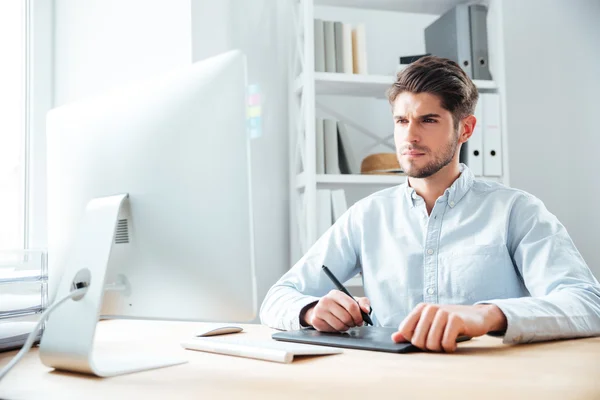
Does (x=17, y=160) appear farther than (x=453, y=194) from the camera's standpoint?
Yes

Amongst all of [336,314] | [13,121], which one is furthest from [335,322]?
[13,121]

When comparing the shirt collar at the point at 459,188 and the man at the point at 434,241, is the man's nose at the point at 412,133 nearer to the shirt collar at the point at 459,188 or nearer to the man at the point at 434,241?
the man at the point at 434,241

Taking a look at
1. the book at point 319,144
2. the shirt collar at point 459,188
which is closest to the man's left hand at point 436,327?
the shirt collar at point 459,188

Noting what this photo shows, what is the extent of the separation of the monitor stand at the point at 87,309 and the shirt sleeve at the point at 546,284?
590mm

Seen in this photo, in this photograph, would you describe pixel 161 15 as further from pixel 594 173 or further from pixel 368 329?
pixel 594 173

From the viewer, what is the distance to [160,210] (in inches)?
34.9

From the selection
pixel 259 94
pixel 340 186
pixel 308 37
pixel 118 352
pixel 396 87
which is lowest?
pixel 118 352

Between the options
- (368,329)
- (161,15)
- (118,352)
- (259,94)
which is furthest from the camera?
(259,94)

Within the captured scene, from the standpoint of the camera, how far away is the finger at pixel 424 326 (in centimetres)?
98

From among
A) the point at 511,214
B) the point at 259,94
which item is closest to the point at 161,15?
the point at 259,94

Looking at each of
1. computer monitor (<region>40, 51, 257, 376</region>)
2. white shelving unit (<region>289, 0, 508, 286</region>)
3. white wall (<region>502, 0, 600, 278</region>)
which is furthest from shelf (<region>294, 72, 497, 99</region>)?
computer monitor (<region>40, 51, 257, 376</region>)

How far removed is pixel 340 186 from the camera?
2.60 m

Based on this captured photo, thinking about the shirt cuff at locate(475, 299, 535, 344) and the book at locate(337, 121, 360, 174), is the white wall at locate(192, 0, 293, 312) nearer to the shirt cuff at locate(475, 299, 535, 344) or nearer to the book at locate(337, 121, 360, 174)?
the book at locate(337, 121, 360, 174)

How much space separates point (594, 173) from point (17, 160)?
2.63 metres
